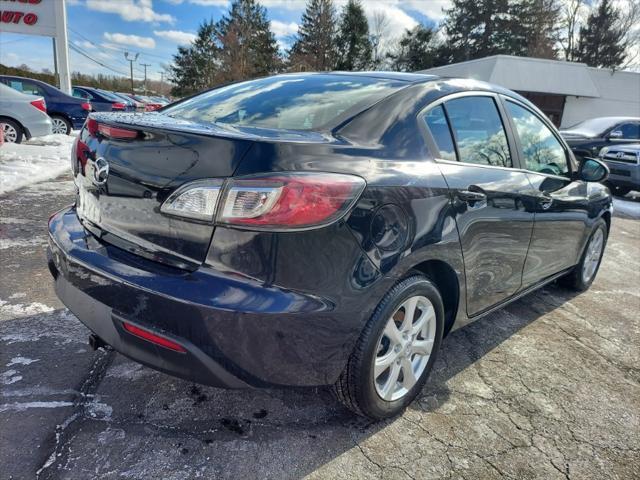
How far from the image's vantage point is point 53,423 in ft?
6.81

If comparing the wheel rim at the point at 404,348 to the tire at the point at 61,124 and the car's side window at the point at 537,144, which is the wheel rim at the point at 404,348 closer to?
the car's side window at the point at 537,144

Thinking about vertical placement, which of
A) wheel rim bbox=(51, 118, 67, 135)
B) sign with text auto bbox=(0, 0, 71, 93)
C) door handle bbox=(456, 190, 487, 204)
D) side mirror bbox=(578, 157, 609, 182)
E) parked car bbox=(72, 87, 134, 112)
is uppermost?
sign with text auto bbox=(0, 0, 71, 93)

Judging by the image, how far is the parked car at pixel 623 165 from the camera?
30.9ft

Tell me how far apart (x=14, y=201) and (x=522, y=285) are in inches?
228

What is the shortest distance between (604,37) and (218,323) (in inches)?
1841

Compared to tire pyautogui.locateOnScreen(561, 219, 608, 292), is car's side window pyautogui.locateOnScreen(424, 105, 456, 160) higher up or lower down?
higher up

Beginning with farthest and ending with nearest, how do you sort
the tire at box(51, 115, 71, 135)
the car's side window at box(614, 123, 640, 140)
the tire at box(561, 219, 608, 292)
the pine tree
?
1. the pine tree
2. the tire at box(51, 115, 71, 135)
3. the car's side window at box(614, 123, 640, 140)
4. the tire at box(561, 219, 608, 292)

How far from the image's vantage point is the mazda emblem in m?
1.98

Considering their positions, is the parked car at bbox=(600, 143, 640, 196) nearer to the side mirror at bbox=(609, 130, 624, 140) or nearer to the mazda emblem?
the side mirror at bbox=(609, 130, 624, 140)

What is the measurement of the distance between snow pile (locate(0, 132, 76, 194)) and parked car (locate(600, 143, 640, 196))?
10.4m

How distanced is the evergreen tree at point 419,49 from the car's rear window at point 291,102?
142 feet

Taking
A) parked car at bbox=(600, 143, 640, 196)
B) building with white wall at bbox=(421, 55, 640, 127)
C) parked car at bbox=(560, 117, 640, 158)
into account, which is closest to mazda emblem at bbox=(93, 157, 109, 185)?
parked car at bbox=(600, 143, 640, 196)

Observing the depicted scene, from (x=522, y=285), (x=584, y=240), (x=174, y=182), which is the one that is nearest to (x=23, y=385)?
(x=174, y=182)

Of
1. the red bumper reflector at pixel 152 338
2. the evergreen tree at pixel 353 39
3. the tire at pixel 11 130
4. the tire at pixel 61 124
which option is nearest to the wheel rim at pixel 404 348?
the red bumper reflector at pixel 152 338
